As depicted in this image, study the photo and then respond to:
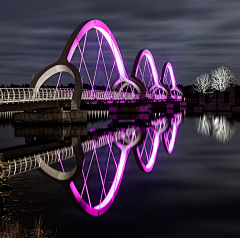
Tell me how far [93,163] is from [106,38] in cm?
4148

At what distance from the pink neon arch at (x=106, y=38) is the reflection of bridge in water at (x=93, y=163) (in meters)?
15.5

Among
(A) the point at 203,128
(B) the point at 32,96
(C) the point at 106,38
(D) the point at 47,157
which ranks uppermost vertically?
(C) the point at 106,38

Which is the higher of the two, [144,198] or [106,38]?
[106,38]

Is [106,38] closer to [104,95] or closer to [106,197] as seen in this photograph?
[104,95]

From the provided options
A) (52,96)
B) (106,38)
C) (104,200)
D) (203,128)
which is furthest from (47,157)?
(106,38)

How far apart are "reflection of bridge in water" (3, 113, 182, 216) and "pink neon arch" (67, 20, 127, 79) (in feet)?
→ 50.7

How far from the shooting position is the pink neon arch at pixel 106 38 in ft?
150

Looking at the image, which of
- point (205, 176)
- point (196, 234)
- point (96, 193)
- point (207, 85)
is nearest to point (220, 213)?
point (196, 234)

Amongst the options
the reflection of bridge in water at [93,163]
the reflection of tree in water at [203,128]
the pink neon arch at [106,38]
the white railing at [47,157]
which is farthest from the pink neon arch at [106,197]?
the pink neon arch at [106,38]

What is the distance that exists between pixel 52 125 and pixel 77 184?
28.5 m

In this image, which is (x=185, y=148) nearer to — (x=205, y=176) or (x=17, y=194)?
(x=205, y=176)

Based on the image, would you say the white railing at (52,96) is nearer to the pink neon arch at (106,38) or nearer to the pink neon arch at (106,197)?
the pink neon arch at (106,38)

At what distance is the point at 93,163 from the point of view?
20656 mm

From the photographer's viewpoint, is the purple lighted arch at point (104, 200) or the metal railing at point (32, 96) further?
the metal railing at point (32, 96)
